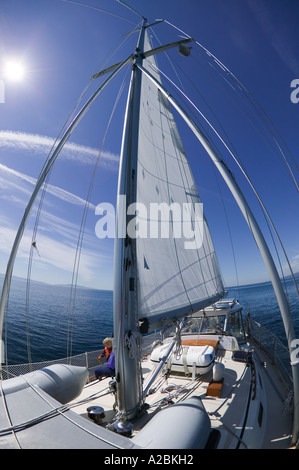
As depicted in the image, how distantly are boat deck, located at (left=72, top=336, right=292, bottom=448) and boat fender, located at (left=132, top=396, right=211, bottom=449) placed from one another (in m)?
0.25

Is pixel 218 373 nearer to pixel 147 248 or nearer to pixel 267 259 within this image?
pixel 267 259

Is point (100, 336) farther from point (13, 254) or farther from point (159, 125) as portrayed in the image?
point (159, 125)

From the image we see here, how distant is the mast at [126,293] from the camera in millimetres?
3312

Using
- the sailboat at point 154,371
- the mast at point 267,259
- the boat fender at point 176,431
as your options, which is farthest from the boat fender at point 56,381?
the mast at point 267,259

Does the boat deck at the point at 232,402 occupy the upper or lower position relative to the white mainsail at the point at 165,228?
lower

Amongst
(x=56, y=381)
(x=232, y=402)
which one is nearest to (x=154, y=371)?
(x=232, y=402)

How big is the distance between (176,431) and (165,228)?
14.9 ft

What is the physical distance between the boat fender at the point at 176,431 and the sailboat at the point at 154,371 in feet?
0.04

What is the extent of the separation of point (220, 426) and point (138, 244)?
3741 mm

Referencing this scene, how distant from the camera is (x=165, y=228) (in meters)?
5.84

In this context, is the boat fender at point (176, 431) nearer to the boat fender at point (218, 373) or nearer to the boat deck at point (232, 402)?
→ the boat deck at point (232, 402)

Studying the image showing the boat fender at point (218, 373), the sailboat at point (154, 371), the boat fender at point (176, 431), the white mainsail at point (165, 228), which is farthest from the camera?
the boat fender at point (218, 373)

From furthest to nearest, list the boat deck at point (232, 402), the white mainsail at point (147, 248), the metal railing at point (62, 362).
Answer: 1. the metal railing at point (62, 362)
2. the white mainsail at point (147, 248)
3. the boat deck at point (232, 402)

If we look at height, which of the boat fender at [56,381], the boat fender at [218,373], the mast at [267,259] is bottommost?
the boat fender at [218,373]
